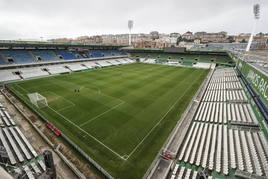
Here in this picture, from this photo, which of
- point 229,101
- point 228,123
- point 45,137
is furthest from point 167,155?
point 229,101

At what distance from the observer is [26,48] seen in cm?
3759

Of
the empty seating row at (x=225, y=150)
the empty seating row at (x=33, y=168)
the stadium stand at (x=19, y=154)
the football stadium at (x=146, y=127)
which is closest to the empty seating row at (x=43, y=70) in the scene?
the football stadium at (x=146, y=127)

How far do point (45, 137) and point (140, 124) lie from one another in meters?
9.38

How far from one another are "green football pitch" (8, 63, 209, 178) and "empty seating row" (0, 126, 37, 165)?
10.2ft

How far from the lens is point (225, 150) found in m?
9.35

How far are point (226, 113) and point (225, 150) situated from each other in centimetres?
640

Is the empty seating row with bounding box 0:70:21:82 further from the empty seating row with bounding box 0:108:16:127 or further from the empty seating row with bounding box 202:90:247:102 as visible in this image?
the empty seating row with bounding box 202:90:247:102

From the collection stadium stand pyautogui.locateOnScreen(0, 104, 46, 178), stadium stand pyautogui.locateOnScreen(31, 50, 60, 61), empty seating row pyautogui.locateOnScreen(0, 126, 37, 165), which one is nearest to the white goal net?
stadium stand pyautogui.locateOnScreen(0, 104, 46, 178)

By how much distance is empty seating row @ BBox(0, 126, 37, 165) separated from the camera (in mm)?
8805

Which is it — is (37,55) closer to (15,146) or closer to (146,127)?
(15,146)

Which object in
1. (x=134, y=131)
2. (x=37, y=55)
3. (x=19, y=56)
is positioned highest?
(x=37, y=55)

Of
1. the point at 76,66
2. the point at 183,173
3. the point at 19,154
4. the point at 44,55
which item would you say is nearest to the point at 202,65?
the point at 76,66

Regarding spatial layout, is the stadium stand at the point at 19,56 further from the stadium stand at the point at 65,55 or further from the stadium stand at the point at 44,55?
the stadium stand at the point at 65,55

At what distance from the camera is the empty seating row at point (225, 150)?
8008 mm
